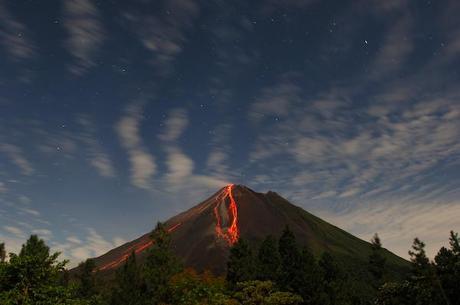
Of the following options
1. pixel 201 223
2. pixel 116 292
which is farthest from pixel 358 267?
pixel 116 292

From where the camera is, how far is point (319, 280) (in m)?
47.3

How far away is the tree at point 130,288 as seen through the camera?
46.1 meters

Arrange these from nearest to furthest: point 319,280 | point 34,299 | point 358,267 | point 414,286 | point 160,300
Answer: point 34,299 → point 414,286 → point 160,300 → point 319,280 → point 358,267

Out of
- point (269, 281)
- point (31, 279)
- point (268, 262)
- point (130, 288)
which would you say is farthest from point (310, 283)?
point (31, 279)

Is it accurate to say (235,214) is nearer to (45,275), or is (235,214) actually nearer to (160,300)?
(160,300)

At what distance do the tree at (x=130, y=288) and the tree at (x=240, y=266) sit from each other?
896 centimetres

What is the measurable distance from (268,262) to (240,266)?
25.0ft

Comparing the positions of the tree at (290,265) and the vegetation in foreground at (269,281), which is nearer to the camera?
the vegetation in foreground at (269,281)

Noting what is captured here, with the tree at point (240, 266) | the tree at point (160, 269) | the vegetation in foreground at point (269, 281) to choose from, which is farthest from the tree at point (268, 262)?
the tree at point (160, 269)

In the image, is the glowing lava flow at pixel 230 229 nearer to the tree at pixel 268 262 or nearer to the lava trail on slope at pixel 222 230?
the lava trail on slope at pixel 222 230

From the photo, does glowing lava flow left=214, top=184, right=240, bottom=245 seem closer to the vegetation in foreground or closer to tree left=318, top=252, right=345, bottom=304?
tree left=318, top=252, right=345, bottom=304

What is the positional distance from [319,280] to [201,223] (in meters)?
139

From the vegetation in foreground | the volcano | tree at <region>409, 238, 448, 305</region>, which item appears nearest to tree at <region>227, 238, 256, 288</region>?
the vegetation in foreground

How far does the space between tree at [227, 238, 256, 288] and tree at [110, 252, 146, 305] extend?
8.96 metres
